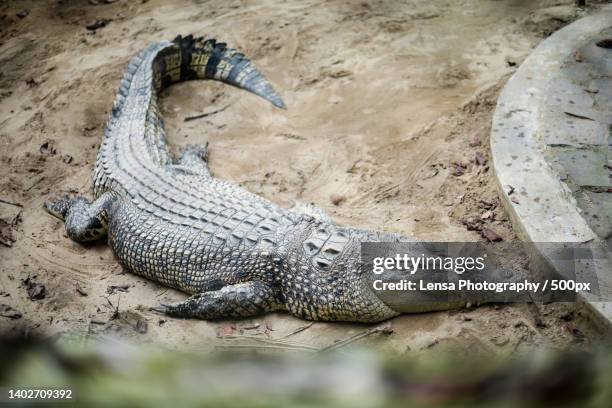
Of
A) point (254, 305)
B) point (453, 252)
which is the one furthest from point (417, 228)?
point (254, 305)

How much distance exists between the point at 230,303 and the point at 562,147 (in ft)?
9.37

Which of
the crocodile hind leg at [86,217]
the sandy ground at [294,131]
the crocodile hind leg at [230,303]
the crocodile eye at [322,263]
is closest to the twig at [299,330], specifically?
the sandy ground at [294,131]

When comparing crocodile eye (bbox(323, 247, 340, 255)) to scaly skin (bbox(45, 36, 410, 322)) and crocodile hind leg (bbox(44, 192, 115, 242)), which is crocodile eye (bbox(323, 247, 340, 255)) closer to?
scaly skin (bbox(45, 36, 410, 322))

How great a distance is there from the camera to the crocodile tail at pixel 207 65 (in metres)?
6.50

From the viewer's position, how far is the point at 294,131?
5.91 m

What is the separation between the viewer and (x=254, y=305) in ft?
13.6

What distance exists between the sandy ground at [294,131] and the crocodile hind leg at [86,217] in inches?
5.0

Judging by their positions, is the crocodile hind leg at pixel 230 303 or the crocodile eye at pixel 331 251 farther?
the crocodile hind leg at pixel 230 303

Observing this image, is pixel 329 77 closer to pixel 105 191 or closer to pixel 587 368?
pixel 105 191

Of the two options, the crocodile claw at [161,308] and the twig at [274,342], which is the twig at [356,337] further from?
the crocodile claw at [161,308]

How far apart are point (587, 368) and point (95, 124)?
6.43m

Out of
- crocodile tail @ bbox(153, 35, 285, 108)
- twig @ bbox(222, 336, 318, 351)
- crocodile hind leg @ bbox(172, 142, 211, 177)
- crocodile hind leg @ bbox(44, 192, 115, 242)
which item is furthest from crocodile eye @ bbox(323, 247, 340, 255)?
crocodile tail @ bbox(153, 35, 285, 108)

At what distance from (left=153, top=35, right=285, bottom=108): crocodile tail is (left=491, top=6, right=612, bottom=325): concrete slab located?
2.79 metres

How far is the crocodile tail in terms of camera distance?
6.50 metres
